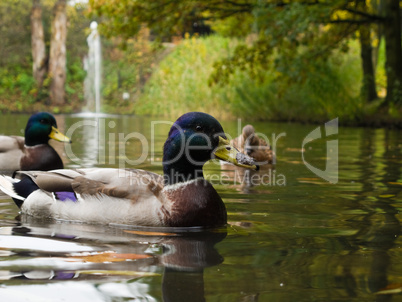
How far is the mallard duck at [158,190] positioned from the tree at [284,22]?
9.90m

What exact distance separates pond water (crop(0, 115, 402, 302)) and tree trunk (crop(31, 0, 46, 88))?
99.5 feet

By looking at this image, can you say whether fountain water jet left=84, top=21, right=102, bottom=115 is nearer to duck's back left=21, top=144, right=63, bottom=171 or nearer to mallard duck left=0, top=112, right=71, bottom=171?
mallard duck left=0, top=112, right=71, bottom=171

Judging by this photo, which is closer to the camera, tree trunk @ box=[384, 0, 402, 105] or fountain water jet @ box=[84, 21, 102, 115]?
tree trunk @ box=[384, 0, 402, 105]

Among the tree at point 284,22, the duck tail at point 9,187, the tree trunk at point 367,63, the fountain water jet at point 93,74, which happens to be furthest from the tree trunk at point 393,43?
the fountain water jet at point 93,74

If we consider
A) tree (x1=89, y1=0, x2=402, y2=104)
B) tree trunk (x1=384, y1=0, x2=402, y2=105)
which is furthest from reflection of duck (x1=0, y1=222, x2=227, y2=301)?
tree trunk (x1=384, y1=0, x2=402, y2=105)

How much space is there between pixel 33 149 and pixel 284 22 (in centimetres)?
819

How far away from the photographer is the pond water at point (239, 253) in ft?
8.68

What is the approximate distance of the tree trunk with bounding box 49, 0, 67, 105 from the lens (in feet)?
109

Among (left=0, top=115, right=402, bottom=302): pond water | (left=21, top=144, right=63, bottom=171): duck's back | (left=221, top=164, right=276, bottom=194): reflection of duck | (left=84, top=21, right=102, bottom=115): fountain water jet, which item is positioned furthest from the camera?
(left=84, top=21, right=102, bottom=115): fountain water jet

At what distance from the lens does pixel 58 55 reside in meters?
34.1

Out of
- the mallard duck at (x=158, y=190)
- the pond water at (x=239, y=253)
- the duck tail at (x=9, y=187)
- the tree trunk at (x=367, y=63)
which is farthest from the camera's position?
the tree trunk at (x=367, y=63)

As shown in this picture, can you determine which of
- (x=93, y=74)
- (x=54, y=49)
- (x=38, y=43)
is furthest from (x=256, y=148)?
(x=93, y=74)

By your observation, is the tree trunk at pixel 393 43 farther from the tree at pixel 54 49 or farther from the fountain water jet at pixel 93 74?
the fountain water jet at pixel 93 74

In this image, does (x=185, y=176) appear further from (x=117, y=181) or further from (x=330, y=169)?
(x=330, y=169)
